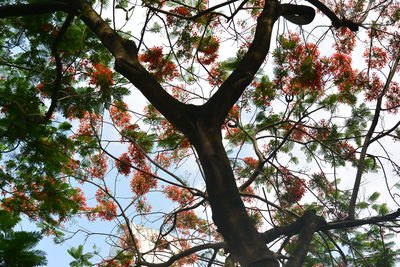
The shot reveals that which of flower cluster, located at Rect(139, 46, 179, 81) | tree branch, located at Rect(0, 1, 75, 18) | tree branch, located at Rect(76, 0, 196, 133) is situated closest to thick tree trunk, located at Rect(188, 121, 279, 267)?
tree branch, located at Rect(76, 0, 196, 133)

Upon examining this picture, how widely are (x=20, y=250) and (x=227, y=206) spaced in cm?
101

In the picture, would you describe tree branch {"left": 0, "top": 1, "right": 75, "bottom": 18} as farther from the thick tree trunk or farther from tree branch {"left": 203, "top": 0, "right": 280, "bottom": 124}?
the thick tree trunk

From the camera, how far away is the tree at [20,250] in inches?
61.0

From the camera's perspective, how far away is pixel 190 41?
466 centimetres

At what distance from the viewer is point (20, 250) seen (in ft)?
5.17

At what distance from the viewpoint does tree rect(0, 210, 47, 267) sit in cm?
155

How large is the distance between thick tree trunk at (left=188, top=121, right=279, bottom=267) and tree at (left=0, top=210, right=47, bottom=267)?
A: 90 cm

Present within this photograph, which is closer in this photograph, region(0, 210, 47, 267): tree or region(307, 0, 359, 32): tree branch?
region(0, 210, 47, 267): tree

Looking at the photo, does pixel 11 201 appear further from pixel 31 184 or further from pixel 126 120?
pixel 126 120

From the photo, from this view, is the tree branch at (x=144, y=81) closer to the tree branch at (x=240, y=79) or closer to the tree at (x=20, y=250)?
the tree branch at (x=240, y=79)

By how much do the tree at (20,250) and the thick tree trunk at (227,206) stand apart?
2.94 feet

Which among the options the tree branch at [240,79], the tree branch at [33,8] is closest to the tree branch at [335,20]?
the tree branch at [240,79]

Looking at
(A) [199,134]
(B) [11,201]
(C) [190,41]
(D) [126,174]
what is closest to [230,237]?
(A) [199,134]

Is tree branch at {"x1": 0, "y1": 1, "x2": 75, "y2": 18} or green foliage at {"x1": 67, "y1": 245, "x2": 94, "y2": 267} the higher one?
tree branch at {"x1": 0, "y1": 1, "x2": 75, "y2": 18}
